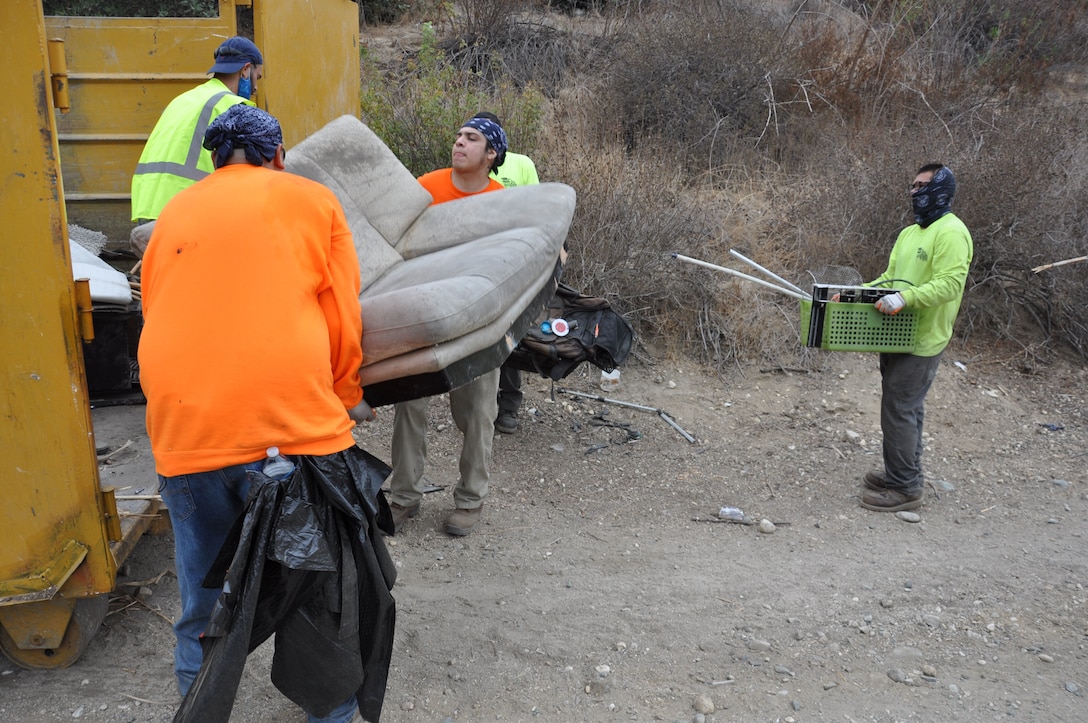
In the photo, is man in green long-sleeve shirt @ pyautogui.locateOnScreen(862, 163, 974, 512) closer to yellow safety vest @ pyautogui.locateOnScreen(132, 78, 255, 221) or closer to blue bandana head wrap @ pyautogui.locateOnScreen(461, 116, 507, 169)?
blue bandana head wrap @ pyautogui.locateOnScreen(461, 116, 507, 169)

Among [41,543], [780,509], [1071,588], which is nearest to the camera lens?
[41,543]

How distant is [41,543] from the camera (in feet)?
8.71

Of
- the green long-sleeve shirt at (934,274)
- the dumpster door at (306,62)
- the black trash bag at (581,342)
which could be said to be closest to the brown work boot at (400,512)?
the black trash bag at (581,342)

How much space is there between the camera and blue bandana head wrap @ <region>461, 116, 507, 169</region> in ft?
14.3

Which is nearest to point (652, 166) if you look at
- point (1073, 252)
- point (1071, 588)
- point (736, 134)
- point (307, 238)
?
point (736, 134)

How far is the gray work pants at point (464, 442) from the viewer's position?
13.3 ft

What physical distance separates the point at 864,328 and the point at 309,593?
3288mm

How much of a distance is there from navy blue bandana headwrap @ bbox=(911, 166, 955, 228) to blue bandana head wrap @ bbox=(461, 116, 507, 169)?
2.25 metres

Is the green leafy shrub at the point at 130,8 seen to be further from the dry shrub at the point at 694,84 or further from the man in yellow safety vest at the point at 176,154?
the man in yellow safety vest at the point at 176,154

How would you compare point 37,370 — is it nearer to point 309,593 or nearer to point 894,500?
point 309,593

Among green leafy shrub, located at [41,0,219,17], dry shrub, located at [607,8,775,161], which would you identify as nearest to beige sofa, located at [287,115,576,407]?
dry shrub, located at [607,8,775,161]

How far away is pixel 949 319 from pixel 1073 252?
3.55m

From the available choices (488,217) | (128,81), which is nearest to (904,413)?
(488,217)

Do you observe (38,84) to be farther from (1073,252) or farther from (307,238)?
(1073,252)
